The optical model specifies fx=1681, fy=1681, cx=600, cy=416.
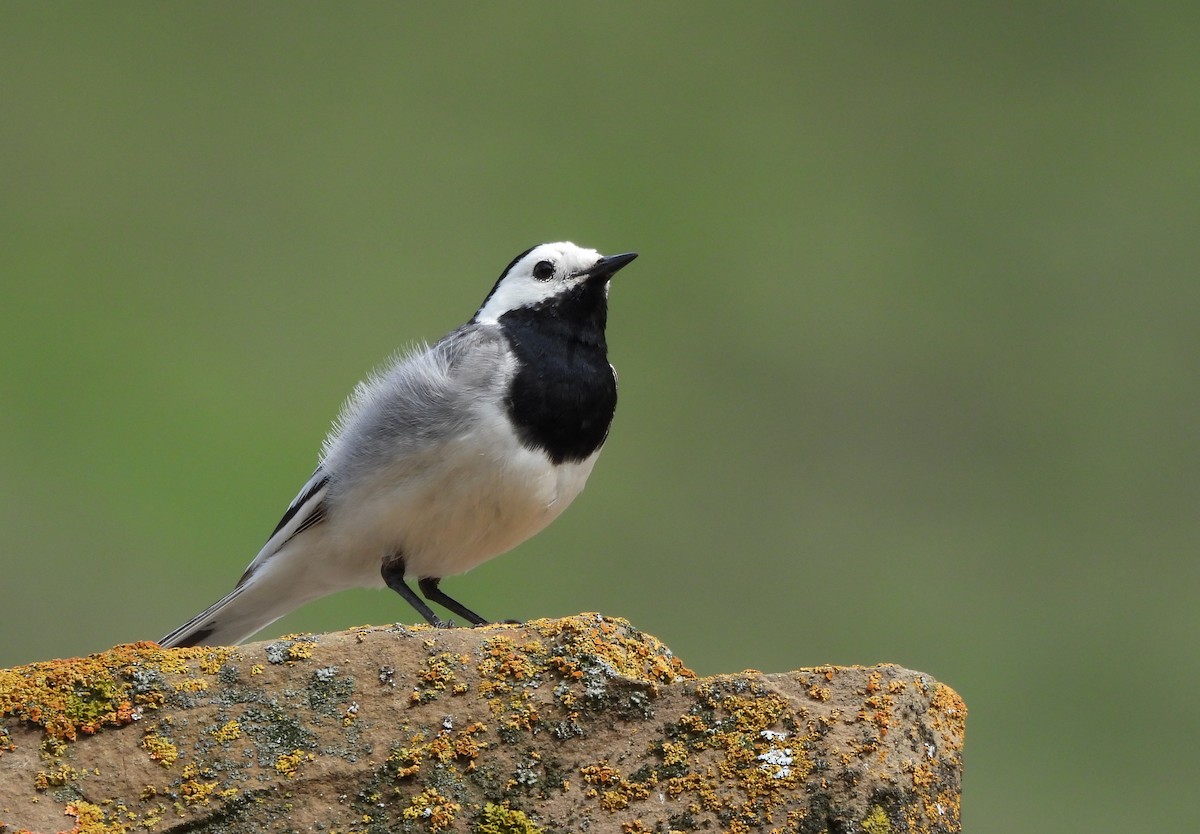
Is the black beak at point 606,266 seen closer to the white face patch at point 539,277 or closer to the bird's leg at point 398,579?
the white face patch at point 539,277

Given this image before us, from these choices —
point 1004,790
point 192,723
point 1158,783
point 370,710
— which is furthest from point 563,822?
point 1158,783

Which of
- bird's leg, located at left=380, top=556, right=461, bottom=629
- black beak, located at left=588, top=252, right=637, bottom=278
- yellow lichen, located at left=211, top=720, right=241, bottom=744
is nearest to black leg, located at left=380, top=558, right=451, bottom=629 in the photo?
bird's leg, located at left=380, top=556, right=461, bottom=629

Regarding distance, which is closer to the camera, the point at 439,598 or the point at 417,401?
the point at 417,401

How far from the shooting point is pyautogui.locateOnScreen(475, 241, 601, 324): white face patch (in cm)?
765

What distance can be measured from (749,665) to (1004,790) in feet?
9.36

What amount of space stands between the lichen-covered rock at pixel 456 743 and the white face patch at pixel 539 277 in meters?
3.29

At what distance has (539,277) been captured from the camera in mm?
7734

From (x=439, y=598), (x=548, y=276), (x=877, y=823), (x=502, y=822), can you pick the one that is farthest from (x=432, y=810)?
(x=548, y=276)

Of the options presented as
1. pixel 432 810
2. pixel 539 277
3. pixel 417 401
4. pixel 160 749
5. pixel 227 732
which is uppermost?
pixel 539 277

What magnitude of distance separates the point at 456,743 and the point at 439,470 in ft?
8.21

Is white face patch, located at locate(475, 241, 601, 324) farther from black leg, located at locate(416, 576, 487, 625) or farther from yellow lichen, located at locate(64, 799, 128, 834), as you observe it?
yellow lichen, located at locate(64, 799, 128, 834)

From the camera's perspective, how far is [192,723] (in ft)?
14.1

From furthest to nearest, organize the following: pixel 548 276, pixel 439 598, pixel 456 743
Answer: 1. pixel 548 276
2. pixel 439 598
3. pixel 456 743

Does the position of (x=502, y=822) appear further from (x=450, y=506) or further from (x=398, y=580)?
(x=398, y=580)
